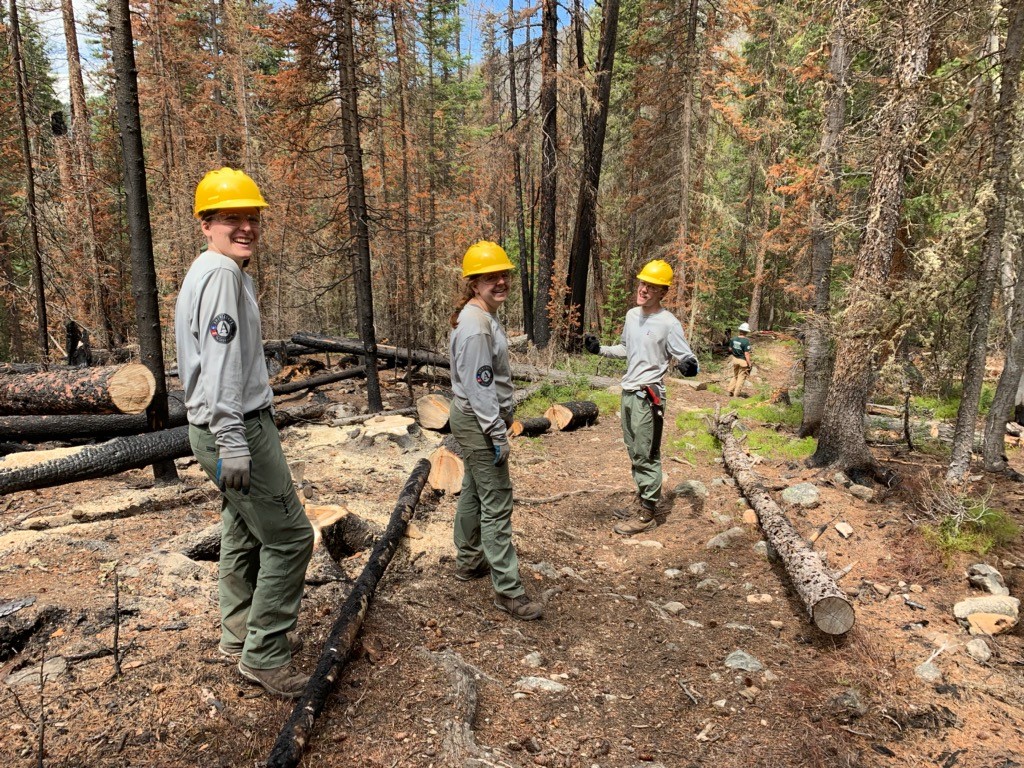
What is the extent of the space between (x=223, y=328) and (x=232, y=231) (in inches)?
21.1

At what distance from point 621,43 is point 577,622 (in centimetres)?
2277

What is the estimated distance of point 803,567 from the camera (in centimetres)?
435

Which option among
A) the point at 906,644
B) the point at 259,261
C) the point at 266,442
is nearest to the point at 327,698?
the point at 266,442

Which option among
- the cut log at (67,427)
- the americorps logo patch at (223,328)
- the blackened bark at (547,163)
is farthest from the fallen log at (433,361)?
the americorps logo patch at (223,328)

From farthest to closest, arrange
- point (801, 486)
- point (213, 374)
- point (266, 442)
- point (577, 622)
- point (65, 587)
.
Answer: point (801, 486), point (577, 622), point (65, 587), point (266, 442), point (213, 374)

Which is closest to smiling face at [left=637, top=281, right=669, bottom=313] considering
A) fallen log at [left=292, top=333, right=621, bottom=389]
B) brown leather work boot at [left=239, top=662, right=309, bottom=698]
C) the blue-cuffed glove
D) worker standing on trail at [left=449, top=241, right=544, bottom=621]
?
the blue-cuffed glove

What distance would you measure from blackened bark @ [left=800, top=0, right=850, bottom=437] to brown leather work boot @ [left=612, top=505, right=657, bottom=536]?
12.8ft

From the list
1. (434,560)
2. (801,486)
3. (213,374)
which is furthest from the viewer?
(801,486)

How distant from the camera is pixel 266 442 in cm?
283

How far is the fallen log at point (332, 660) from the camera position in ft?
8.14

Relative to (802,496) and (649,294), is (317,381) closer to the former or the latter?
(649,294)

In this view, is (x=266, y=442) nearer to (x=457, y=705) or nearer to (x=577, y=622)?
(x=457, y=705)

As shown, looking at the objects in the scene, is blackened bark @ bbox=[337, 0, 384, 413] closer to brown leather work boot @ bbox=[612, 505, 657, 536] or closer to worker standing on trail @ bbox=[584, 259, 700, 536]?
worker standing on trail @ bbox=[584, 259, 700, 536]

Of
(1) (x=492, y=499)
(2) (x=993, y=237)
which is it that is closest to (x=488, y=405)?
(1) (x=492, y=499)
